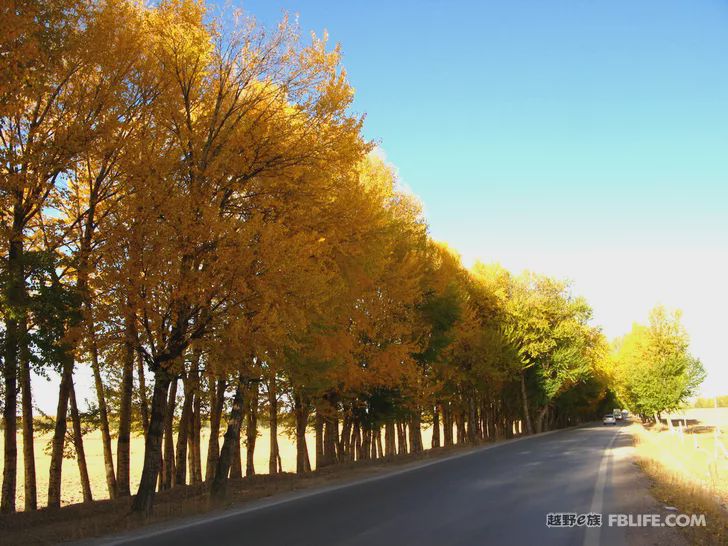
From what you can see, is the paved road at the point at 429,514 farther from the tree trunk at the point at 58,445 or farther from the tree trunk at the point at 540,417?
the tree trunk at the point at 540,417

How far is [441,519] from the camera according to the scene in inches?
346

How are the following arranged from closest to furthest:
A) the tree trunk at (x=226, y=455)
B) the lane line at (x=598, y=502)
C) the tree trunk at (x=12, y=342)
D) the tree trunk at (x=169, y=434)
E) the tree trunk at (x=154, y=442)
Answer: the lane line at (x=598, y=502) → the tree trunk at (x=12, y=342) → the tree trunk at (x=154, y=442) → the tree trunk at (x=226, y=455) → the tree trunk at (x=169, y=434)

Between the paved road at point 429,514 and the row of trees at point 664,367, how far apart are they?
40832mm

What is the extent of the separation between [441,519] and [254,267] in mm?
5799

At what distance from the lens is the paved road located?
7.57 meters

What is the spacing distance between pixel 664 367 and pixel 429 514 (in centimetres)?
4943

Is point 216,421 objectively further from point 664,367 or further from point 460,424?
point 664,367

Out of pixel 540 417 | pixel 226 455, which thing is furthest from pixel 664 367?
pixel 226 455

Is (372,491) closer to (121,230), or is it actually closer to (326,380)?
(326,380)

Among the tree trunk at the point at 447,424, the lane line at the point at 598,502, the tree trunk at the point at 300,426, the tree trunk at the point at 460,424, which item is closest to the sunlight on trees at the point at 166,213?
the tree trunk at the point at 300,426

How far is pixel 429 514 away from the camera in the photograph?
365 inches

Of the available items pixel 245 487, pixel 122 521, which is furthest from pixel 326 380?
pixel 122 521

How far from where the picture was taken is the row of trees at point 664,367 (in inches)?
1982

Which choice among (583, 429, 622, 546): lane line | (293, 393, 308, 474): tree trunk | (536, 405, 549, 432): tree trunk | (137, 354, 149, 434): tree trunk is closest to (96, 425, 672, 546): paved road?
(583, 429, 622, 546): lane line
